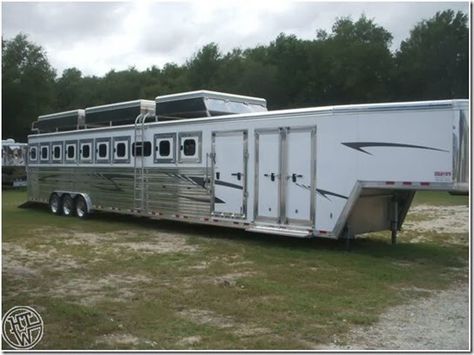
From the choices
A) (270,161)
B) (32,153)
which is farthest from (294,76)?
(270,161)

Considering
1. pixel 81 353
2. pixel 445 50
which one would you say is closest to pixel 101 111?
pixel 81 353

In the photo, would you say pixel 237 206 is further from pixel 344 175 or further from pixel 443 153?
pixel 443 153

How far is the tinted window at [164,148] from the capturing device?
40.9 ft

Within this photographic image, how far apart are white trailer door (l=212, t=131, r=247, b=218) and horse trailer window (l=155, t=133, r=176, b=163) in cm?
134

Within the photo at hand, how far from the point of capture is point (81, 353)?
453 cm

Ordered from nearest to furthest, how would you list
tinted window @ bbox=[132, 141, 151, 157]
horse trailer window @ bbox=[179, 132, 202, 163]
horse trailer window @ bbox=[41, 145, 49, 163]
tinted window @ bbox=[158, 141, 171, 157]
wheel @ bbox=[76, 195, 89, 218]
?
horse trailer window @ bbox=[179, 132, 202, 163]
tinted window @ bbox=[158, 141, 171, 157]
tinted window @ bbox=[132, 141, 151, 157]
wheel @ bbox=[76, 195, 89, 218]
horse trailer window @ bbox=[41, 145, 49, 163]

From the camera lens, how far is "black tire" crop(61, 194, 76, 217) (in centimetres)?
1577

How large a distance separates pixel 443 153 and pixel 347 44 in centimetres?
2943

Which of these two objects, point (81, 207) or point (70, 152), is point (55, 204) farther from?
point (70, 152)

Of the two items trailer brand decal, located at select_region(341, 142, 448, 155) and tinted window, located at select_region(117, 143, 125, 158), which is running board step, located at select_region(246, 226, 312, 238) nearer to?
trailer brand decal, located at select_region(341, 142, 448, 155)

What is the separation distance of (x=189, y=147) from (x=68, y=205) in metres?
5.73

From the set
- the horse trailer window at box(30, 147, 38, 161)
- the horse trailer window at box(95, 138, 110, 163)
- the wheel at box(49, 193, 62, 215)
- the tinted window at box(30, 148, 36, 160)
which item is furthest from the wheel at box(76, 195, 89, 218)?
the tinted window at box(30, 148, 36, 160)

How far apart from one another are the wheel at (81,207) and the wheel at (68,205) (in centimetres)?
26

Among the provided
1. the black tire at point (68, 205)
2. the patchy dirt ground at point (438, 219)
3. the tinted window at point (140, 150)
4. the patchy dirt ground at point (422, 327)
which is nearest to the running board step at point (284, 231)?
the patchy dirt ground at point (422, 327)
